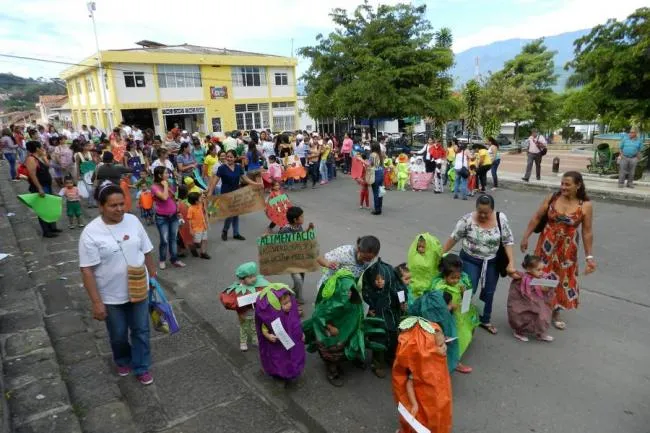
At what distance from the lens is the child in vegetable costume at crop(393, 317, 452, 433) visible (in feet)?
9.24

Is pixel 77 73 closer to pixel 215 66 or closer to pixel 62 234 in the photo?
pixel 215 66

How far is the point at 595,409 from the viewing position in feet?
11.4

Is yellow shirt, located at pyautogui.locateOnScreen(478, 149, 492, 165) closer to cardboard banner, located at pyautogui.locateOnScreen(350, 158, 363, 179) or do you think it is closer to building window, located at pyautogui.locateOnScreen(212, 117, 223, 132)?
cardboard banner, located at pyautogui.locateOnScreen(350, 158, 363, 179)

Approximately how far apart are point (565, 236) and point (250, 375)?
347 cm

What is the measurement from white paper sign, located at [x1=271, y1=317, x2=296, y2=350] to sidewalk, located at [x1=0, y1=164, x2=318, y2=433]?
505mm

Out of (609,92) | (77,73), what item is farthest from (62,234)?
(77,73)

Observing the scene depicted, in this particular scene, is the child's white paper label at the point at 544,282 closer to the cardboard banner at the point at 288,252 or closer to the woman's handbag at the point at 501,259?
the woman's handbag at the point at 501,259

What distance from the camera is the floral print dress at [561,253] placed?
4504 mm

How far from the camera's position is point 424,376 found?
111 inches

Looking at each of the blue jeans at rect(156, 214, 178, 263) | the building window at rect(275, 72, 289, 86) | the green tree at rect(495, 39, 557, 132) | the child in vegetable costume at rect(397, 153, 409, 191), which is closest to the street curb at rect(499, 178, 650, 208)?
the child in vegetable costume at rect(397, 153, 409, 191)

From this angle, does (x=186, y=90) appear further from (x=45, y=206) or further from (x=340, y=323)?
(x=340, y=323)

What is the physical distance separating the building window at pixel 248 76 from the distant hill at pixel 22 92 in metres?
60.3

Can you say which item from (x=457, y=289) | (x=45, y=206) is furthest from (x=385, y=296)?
(x=45, y=206)

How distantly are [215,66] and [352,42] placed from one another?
60.9 feet
